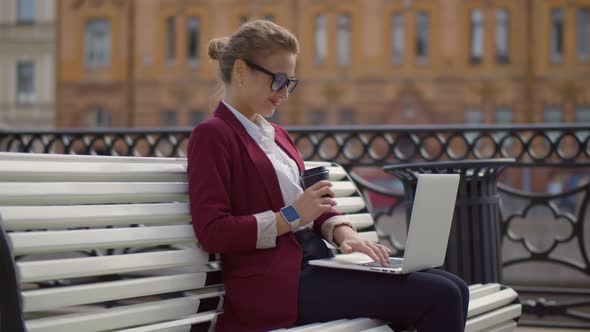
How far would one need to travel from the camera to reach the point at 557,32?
32.0m

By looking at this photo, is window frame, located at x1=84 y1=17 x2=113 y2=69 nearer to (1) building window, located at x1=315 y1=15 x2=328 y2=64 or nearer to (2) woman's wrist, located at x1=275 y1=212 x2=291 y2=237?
(1) building window, located at x1=315 y1=15 x2=328 y2=64

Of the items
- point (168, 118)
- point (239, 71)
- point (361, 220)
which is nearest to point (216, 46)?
point (239, 71)

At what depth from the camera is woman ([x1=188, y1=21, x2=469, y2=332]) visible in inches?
94.1

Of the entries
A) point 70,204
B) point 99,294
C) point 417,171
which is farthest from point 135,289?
point 417,171

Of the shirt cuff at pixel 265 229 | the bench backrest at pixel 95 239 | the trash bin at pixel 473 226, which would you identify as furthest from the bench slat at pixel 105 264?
the trash bin at pixel 473 226

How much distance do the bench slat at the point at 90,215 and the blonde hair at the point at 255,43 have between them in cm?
48

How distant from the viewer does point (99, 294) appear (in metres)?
2.24

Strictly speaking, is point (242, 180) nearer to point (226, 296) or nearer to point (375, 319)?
point (226, 296)

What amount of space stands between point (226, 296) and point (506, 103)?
3071 cm

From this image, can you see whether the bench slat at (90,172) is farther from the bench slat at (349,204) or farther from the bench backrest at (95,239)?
the bench slat at (349,204)

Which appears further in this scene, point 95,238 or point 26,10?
point 26,10

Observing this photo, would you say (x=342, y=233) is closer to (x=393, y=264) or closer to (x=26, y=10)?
(x=393, y=264)

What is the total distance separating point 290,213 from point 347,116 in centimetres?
3099

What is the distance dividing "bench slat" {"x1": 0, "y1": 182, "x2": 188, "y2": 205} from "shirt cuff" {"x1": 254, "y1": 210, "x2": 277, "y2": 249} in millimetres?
348
